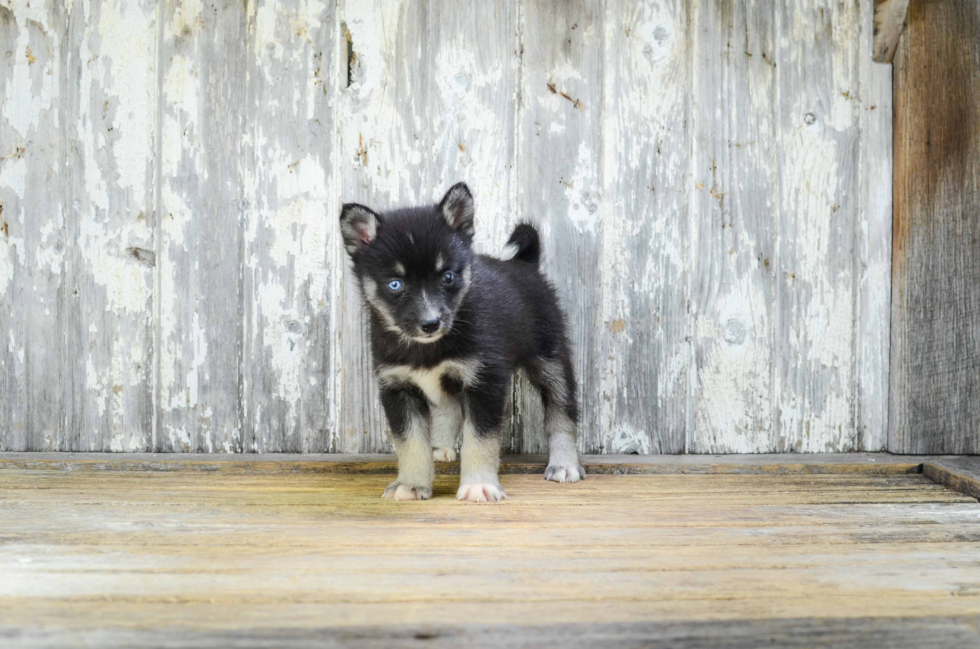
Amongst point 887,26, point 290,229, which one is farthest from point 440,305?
point 887,26

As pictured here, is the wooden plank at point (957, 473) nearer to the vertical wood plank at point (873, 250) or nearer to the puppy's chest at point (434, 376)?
the vertical wood plank at point (873, 250)

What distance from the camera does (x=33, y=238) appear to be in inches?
Result: 135

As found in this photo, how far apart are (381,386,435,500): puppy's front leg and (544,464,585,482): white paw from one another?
510mm

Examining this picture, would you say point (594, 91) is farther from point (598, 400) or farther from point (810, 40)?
point (598, 400)

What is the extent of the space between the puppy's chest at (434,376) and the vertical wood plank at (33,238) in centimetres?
160

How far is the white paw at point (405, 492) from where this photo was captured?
2717 mm

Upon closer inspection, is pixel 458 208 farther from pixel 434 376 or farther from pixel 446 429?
pixel 446 429

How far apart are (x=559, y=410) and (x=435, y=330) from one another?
2.67 ft

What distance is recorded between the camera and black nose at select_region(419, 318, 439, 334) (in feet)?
8.68

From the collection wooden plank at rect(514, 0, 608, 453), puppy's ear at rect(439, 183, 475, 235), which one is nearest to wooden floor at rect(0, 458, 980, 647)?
wooden plank at rect(514, 0, 608, 453)

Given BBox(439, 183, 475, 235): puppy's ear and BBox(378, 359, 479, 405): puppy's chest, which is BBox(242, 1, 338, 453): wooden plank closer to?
BBox(378, 359, 479, 405): puppy's chest

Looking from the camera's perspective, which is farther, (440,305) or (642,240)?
(642,240)

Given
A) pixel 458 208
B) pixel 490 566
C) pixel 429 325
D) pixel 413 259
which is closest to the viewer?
pixel 490 566

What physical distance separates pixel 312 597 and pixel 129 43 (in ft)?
9.27
